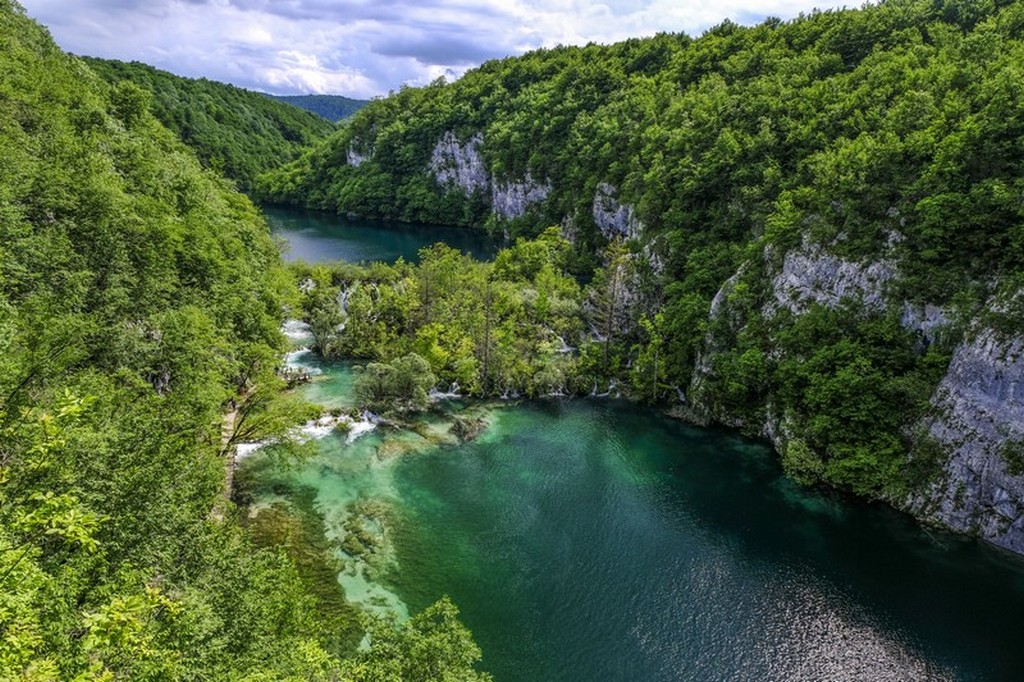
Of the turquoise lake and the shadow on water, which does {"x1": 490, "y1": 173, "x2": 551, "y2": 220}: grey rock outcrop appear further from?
the shadow on water

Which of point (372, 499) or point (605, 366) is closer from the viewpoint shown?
point (372, 499)

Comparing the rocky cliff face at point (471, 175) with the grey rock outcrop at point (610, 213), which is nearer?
the grey rock outcrop at point (610, 213)

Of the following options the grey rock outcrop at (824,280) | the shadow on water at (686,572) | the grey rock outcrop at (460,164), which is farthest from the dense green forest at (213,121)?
the grey rock outcrop at (824,280)

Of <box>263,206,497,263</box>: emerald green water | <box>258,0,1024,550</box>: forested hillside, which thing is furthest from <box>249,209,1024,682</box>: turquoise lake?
<box>263,206,497,263</box>: emerald green water

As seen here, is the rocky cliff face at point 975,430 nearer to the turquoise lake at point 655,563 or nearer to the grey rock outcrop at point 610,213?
the turquoise lake at point 655,563

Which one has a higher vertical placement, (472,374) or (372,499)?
(472,374)

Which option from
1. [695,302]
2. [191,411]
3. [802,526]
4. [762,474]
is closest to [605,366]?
[695,302]

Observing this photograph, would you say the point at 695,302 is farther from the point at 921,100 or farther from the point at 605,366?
the point at 921,100
